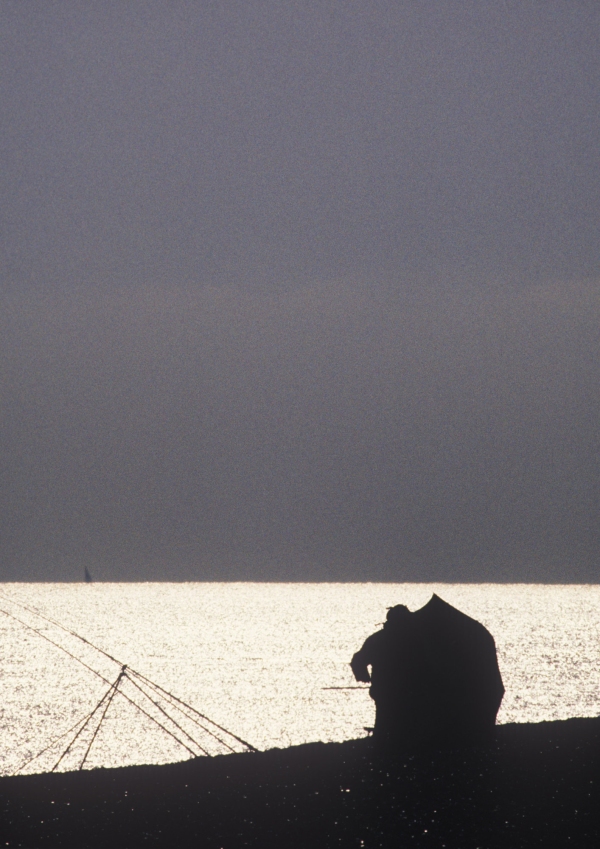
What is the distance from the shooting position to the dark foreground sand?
873 centimetres

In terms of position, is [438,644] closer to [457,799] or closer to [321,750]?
[321,750]

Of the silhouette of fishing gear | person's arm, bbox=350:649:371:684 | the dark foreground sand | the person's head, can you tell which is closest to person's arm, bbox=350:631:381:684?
person's arm, bbox=350:649:371:684

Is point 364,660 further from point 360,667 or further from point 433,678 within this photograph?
point 433,678

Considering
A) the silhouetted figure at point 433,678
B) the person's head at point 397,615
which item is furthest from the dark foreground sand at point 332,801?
the person's head at point 397,615

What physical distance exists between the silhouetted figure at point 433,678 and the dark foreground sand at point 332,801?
782 millimetres

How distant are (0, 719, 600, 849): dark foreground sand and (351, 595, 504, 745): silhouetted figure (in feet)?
2.57

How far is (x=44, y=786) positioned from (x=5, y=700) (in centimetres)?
6965

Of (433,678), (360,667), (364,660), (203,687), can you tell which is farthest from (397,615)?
(203,687)

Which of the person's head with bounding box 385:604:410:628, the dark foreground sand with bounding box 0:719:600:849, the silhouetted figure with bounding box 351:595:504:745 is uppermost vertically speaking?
the person's head with bounding box 385:604:410:628

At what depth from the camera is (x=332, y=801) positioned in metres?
10.0

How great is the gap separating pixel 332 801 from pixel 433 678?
357cm

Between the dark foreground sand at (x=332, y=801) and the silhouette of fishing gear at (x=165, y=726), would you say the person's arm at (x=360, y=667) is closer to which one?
the dark foreground sand at (x=332, y=801)

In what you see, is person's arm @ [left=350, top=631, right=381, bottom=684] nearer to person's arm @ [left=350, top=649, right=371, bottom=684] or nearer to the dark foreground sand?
person's arm @ [left=350, top=649, right=371, bottom=684]

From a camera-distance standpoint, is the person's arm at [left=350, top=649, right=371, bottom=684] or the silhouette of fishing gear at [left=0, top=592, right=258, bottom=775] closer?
the person's arm at [left=350, top=649, right=371, bottom=684]
